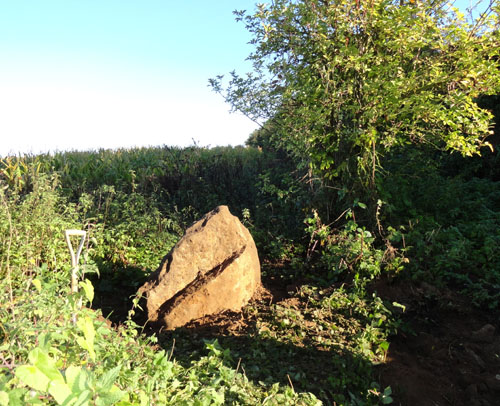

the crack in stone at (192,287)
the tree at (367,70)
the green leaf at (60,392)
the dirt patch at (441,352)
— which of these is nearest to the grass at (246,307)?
the green leaf at (60,392)

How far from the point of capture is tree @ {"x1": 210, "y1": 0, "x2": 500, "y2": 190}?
4875 millimetres

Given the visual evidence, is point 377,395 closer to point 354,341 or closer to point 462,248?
point 354,341

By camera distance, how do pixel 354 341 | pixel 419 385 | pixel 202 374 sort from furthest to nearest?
pixel 354 341 → pixel 419 385 → pixel 202 374

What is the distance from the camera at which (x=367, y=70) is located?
4.91 metres

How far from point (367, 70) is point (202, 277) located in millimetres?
3151

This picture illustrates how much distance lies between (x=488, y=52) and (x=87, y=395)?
5932mm

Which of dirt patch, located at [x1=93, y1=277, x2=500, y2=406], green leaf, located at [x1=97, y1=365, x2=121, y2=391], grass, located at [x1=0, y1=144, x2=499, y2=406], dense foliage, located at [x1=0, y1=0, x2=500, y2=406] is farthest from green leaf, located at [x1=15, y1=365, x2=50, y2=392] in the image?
dirt patch, located at [x1=93, y1=277, x2=500, y2=406]

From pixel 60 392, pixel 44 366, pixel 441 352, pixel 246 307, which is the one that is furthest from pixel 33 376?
pixel 441 352

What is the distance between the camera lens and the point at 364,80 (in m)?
5.05

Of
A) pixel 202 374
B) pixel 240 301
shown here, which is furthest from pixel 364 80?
pixel 202 374

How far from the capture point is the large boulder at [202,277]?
4.46m

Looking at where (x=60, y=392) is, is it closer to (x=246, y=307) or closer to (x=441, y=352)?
(x=246, y=307)

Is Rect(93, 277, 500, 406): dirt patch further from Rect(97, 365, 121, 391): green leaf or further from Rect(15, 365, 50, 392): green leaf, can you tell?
Rect(15, 365, 50, 392): green leaf

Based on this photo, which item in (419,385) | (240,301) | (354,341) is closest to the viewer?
(419,385)
